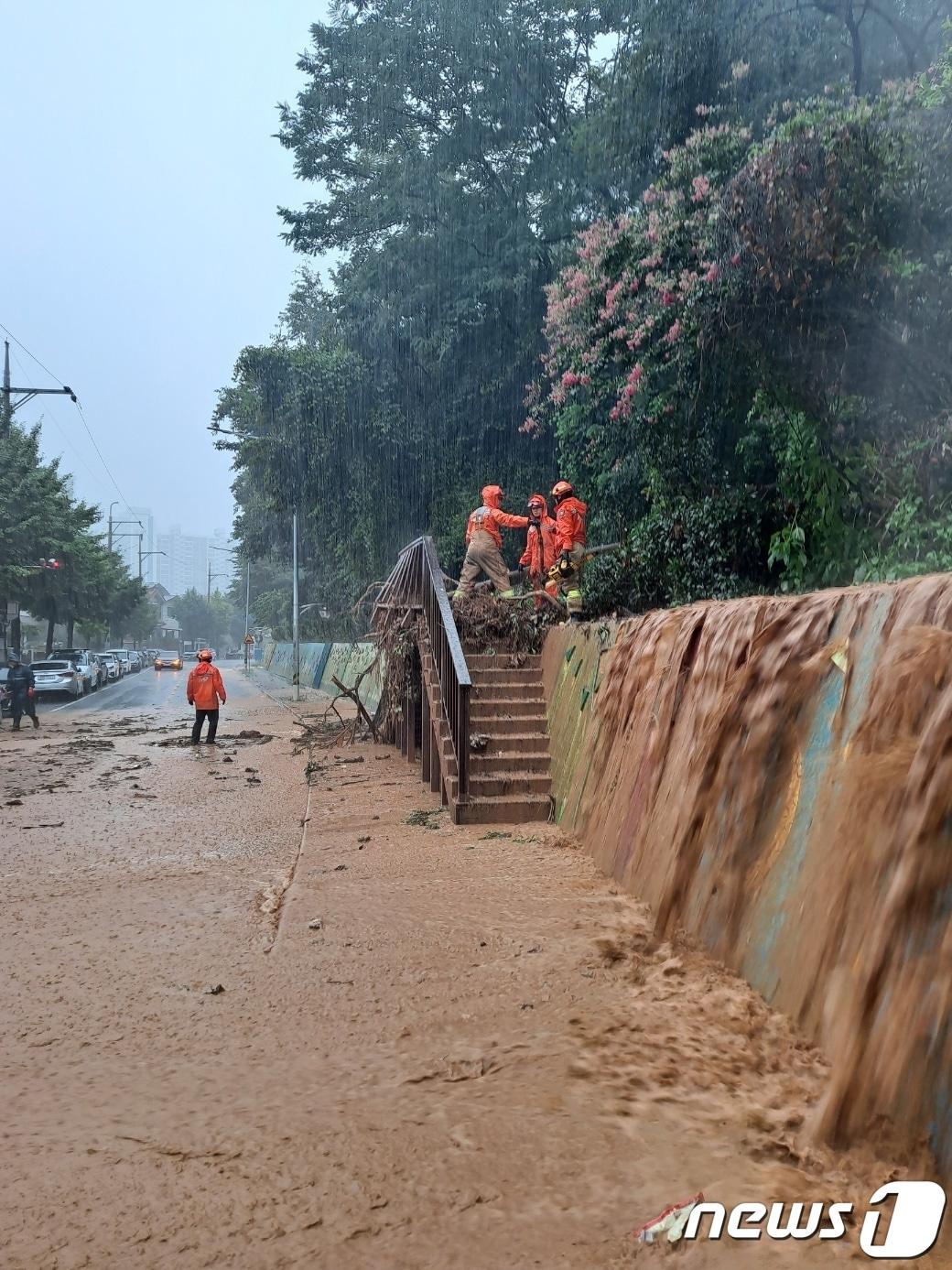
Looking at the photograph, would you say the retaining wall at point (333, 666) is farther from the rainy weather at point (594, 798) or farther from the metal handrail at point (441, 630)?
the metal handrail at point (441, 630)

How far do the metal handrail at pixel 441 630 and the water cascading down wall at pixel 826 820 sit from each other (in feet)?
6.65

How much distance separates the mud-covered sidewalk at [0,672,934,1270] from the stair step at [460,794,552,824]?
84 centimetres

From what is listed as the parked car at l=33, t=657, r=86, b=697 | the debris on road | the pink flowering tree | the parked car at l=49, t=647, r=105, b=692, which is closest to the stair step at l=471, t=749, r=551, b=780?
the pink flowering tree

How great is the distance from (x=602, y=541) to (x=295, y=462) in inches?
374

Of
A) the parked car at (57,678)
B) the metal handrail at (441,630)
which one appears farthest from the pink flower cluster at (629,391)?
the parked car at (57,678)

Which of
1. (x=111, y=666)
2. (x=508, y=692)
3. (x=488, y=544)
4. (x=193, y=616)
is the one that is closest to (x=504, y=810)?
(x=508, y=692)

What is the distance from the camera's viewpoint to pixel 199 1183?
2611 millimetres

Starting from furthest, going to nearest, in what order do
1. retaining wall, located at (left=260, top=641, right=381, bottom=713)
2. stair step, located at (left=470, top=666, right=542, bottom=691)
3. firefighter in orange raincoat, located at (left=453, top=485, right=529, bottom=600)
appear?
retaining wall, located at (left=260, top=641, right=381, bottom=713), firefighter in orange raincoat, located at (left=453, top=485, right=529, bottom=600), stair step, located at (left=470, top=666, right=542, bottom=691)

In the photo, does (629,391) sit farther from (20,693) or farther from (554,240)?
(20,693)

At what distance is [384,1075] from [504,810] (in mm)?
3953

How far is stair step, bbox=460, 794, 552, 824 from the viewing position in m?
7.16

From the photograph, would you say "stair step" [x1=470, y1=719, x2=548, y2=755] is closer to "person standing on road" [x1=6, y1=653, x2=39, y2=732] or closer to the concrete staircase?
the concrete staircase

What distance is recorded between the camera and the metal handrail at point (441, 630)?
23.4ft

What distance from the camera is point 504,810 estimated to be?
23.6 feet
